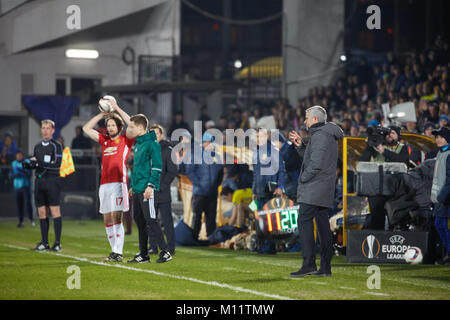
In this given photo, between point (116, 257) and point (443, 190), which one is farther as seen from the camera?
point (443, 190)

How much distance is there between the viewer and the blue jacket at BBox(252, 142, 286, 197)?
1588cm

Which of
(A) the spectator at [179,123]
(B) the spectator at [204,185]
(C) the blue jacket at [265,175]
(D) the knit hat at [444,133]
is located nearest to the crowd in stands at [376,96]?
(A) the spectator at [179,123]

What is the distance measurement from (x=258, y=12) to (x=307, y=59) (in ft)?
169

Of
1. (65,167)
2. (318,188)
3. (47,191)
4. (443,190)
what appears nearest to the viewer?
(318,188)

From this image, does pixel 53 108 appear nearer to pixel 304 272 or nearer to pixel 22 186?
pixel 22 186

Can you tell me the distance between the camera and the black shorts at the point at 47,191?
49.6 feet

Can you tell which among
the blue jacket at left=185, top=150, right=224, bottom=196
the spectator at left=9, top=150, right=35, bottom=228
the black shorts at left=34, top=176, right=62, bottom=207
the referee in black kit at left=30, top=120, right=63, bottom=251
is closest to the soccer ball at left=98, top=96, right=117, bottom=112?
the referee in black kit at left=30, top=120, right=63, bottom=251

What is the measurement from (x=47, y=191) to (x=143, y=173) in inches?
120

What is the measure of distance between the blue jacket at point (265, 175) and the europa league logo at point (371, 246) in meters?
2.68

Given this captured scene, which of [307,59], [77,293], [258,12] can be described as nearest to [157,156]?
[77,293]

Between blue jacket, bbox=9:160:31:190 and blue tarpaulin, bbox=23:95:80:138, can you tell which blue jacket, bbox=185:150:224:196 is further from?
blue tarpaulin, bbox=23:95:80:138

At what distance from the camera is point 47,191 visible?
15.1 metres

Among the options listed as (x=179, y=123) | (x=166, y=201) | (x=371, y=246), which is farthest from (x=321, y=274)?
(x=179, y=123)

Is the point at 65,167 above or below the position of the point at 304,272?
above
